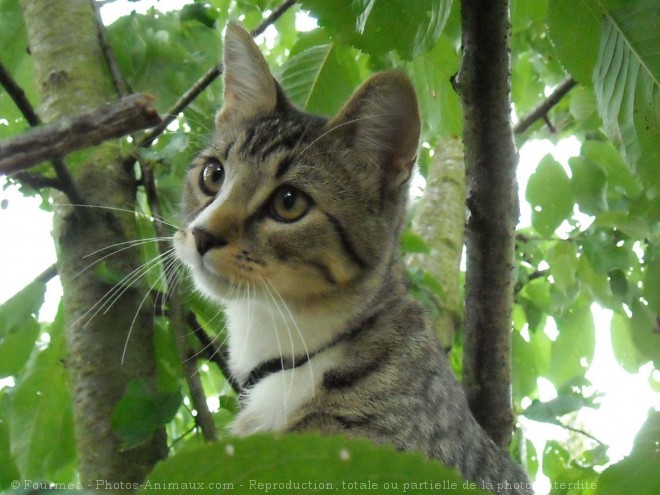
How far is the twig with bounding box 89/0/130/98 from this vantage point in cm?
242

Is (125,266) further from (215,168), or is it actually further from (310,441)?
(310,441)

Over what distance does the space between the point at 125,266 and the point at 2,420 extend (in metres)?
0.70

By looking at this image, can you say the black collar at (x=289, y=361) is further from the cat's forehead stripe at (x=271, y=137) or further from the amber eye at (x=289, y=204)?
the cat's forehead stripe at (x=271, y=137)

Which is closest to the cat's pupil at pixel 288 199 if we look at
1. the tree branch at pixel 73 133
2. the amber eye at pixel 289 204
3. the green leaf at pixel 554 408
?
the amber eye at pixel 289 204

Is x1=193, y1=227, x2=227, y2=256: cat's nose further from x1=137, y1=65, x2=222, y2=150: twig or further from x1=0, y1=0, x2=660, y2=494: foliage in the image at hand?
x1=137, y1=65, x2=222, y2=150: twig

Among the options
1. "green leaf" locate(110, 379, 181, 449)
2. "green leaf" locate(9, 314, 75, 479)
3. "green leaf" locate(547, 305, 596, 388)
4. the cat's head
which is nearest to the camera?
"green leaf" locate(110, 379, 181, 449)

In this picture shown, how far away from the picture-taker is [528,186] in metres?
2.71

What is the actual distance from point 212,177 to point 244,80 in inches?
15.5

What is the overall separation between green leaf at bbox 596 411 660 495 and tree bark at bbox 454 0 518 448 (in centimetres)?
80

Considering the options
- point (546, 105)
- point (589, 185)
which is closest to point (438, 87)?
point (589, 185)

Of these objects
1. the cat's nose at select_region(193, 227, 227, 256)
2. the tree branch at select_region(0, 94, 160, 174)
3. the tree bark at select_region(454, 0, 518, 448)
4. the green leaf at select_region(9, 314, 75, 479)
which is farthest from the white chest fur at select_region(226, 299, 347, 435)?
the tree branch at select_region(0, 94, 160, 174)

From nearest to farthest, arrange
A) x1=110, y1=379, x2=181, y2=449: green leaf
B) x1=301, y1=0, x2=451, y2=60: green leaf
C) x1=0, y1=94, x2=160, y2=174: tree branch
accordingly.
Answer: x1=0, y1=94, x2=160, y2=174: tree branch → x1=301, y1=0, x2=451, y2=60: green leaf → x1=110, y1=379, x2=181, y2=449: green leaf

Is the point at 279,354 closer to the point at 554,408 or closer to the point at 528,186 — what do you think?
the point at 554,408

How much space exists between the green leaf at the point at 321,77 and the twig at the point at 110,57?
22.3 inches
